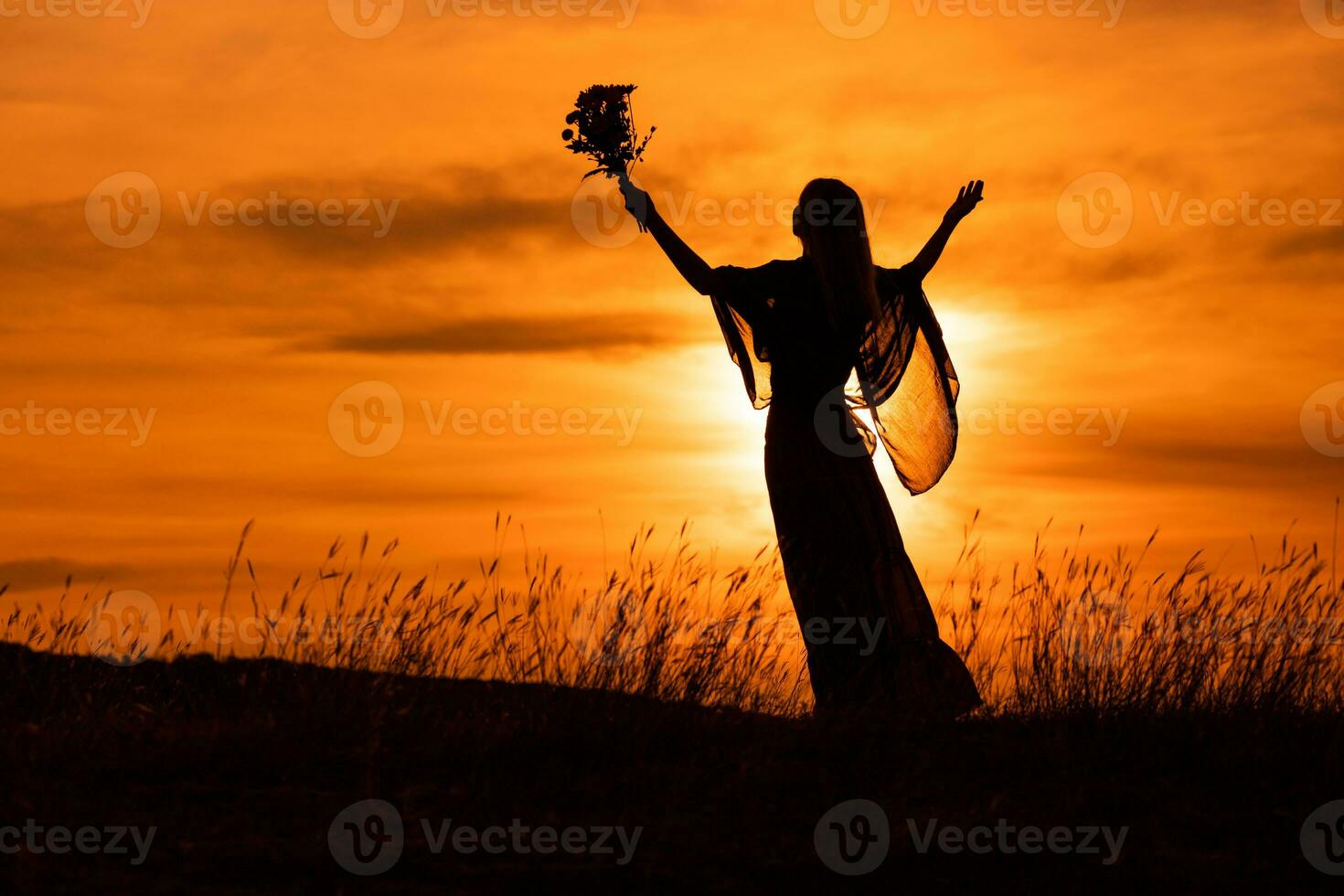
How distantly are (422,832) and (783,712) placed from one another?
2.16 m

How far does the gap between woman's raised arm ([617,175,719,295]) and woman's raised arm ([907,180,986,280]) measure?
1.04 metres

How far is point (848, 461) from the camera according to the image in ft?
21.1

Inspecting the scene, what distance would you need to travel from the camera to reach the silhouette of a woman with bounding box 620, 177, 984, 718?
20.5 feet

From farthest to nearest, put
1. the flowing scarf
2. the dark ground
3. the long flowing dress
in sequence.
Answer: the flowing scarf
the long flowing dress
the dark ground

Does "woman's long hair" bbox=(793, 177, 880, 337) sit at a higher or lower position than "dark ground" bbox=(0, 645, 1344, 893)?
higher

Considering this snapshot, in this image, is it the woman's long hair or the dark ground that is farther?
the woman's long hair

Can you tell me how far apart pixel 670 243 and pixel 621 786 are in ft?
8.83

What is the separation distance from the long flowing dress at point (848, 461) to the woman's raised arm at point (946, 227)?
0.32 ft

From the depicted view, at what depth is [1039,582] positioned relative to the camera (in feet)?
21.7

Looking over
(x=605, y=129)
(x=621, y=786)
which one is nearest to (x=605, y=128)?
(x=605, y=129)

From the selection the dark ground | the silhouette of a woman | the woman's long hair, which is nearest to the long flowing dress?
the silhouette of a woman

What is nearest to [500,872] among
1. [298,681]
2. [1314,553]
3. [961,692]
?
[298,681]

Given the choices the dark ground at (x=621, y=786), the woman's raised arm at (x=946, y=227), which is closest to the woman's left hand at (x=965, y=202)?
the woman's raised arm at (x=946, y=227)

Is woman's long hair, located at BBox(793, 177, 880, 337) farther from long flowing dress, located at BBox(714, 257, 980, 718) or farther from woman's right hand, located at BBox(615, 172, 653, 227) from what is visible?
Result: woman's right hand, located at BBox(615, 172, 653, 227)
